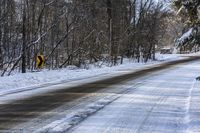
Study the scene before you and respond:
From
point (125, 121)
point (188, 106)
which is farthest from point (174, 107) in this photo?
point (125, 121)

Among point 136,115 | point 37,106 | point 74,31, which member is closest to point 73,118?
point 136,115

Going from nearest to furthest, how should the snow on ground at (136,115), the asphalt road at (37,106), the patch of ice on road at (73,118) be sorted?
the patch of ice on road at (73,118) < the snow on ground at (136,115) < the asphalt road at (37,106)

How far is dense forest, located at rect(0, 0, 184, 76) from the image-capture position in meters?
30.3

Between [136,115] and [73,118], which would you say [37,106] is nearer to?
[73,118]

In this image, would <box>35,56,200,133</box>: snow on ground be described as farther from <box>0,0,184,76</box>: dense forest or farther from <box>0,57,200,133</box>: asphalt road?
<box>0,0,184,76</box>: dense forest

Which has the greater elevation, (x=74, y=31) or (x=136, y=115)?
(x=74, y=31)

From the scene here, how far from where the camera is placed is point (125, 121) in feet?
29.5

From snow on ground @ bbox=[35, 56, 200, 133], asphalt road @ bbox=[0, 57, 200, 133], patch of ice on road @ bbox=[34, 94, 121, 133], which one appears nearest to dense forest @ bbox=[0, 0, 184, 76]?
asphalt road @ bbox=[0, 57, 200, 133]

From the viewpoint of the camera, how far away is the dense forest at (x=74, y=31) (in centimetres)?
3028

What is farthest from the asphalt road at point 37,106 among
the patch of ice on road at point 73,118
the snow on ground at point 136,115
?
the snow on ground at point 136,115

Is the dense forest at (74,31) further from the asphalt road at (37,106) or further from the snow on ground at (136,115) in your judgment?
the snow on ground at (136,115)

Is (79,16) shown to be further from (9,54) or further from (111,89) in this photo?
(111,89)

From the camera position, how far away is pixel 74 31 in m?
37.4

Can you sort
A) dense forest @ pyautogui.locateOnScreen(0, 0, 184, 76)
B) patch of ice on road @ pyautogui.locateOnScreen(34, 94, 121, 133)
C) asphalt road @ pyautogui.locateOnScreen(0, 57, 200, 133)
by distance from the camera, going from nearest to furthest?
1. patch of ice on road @ pyautogui.locateOnScreen(34, 94, 121, 133)
2. asphalt road @ pyautogui.locateOnScreen(0, 57, 200, 133)
3. dense forest @ pyautogui.locateOnScreen(0, 0, 184, 76)
